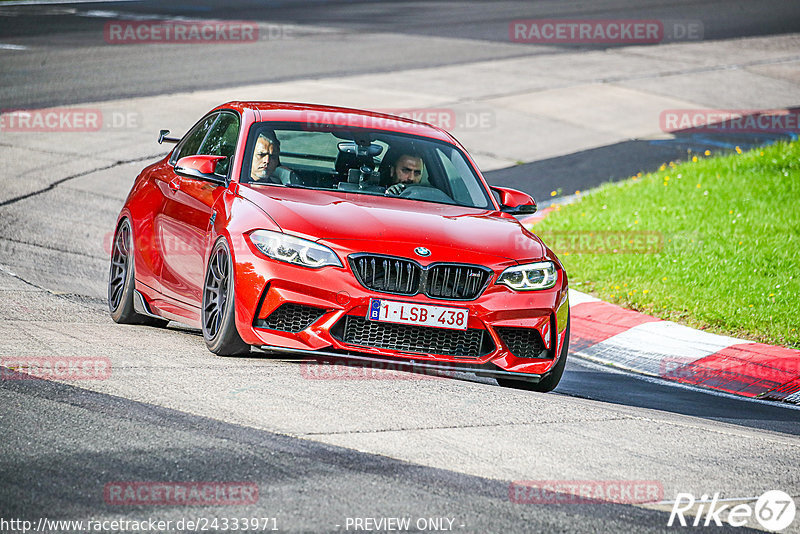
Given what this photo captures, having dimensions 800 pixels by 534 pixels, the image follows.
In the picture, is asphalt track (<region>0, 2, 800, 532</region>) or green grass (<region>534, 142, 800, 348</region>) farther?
green grass (<region>534, 142, 800, 348</region>)

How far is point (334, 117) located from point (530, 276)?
6.67 feet

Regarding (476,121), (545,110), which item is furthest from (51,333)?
(545,110)

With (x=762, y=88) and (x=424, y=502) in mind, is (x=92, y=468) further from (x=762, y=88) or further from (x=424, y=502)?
(x=762, y=88)

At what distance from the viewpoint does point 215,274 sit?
23.7 feet

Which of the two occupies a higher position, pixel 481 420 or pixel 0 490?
pixel 0 490

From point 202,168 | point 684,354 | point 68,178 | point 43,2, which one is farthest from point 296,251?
point 43,2

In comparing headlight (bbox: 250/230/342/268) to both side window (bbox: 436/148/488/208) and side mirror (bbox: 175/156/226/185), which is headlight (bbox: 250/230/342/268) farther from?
side window (bbox: 436/148/488/208)

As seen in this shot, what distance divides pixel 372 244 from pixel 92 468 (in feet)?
8.18

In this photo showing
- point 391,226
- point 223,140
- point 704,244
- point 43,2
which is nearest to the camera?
point 391,226

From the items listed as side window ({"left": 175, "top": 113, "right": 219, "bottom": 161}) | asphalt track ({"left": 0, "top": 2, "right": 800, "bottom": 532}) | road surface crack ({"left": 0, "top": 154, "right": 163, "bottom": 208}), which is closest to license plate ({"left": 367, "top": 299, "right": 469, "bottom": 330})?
asphalt track ({"left": 0, "top": 2, "right": 800, "bottom": 532})

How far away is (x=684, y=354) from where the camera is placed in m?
9.30

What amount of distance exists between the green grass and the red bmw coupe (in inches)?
108

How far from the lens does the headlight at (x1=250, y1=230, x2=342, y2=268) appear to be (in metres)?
6.76

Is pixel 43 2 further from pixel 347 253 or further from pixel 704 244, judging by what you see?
pixel 347 253
